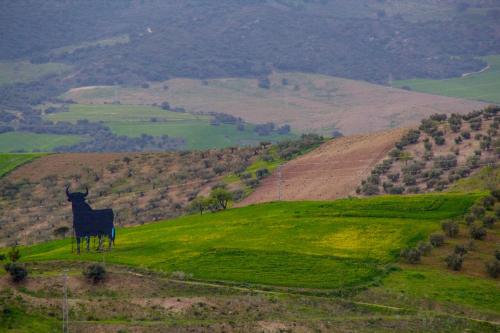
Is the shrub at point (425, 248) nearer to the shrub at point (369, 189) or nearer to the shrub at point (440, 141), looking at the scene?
the shrub at point (369, 189)

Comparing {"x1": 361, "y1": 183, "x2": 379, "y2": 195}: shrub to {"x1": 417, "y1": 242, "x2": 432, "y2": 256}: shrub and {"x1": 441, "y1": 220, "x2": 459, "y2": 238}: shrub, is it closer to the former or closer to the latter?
{"x1": 441, "y1": 220, "x2": 459, "y2": 238}: shrub

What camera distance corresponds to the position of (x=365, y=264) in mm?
58688

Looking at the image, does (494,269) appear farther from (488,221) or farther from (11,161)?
(11,161)

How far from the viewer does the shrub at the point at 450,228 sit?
2474 inches

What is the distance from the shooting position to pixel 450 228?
62906 mm

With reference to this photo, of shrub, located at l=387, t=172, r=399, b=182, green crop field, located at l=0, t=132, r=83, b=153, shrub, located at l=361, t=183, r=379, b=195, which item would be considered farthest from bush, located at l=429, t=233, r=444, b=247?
green crop field, located at l=0, t=132, r=83, b=153

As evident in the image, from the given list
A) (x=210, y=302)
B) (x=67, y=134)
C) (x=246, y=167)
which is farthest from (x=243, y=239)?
(x=67, y=134)

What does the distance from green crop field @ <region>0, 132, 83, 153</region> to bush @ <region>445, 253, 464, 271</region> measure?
122705mm

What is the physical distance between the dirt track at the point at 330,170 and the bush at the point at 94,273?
109 ft

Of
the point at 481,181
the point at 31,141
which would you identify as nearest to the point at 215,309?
the point at 481,181

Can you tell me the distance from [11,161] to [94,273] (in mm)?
64451

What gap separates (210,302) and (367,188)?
3538 cm

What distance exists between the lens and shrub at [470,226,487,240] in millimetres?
62656

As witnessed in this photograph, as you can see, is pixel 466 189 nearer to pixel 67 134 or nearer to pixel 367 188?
pixel 367 188
